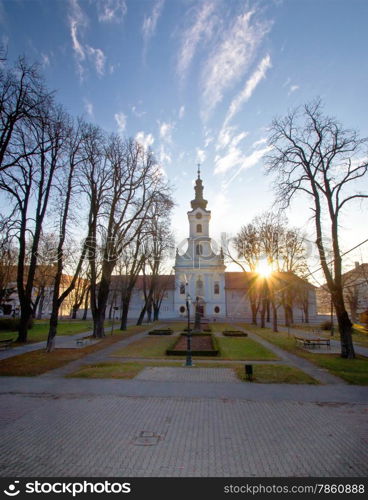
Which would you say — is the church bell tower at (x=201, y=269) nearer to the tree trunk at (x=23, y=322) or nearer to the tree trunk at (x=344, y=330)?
the tree trunk at (x=23, y=322)

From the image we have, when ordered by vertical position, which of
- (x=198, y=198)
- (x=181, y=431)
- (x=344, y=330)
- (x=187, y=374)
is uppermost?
(x=198, y=198)

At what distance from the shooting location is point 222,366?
14.2m

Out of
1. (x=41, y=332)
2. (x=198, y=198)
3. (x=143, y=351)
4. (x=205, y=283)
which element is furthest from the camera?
(x=198, y=198)

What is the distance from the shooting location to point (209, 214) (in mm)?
56000

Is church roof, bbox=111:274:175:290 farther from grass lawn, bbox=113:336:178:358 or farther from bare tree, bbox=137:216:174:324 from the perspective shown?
grass lawn, bbox=113:336:178:358

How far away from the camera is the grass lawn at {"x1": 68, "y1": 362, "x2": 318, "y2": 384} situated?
11.7 metres

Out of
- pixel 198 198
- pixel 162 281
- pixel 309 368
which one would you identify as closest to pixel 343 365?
pixel 309 368

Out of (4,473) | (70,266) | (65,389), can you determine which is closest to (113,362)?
(65,389)

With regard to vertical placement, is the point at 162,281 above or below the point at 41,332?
above

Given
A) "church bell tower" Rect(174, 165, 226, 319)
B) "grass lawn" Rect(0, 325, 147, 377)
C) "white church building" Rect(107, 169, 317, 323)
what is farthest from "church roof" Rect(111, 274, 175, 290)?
"grass lawn" Rect(0, 325, 147, 377)

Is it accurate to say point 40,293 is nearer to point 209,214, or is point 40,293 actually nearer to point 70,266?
point 70,266

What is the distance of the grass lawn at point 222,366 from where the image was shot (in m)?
11.7

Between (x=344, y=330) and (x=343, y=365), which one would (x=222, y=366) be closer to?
(x=343, y=365)
